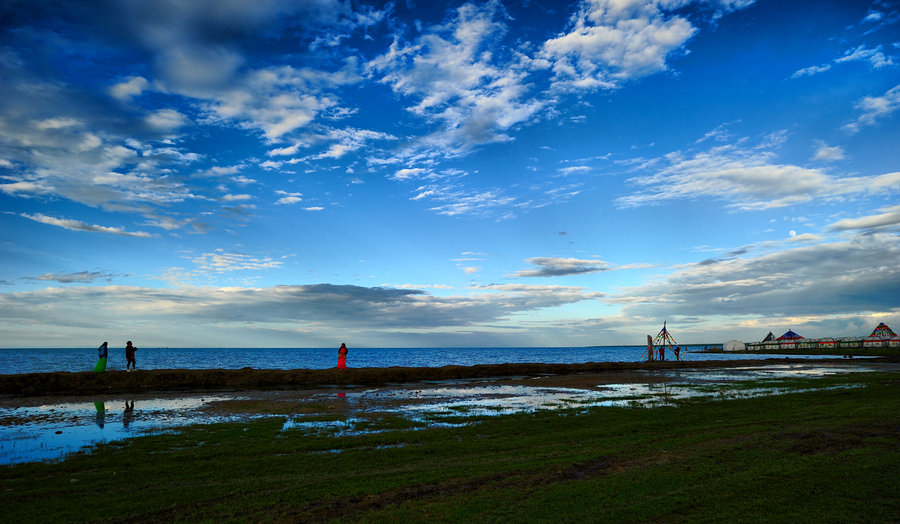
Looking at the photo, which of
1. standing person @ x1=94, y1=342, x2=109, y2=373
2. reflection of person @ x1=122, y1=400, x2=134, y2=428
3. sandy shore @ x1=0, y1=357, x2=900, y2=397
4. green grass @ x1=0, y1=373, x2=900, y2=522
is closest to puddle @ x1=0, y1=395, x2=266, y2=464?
reflection of person @ x1=122, y1=400, x2=134, y2=428

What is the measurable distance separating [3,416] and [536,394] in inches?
1028

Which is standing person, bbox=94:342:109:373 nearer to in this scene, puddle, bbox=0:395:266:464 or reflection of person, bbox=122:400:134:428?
puddle, bbox=0:395:266:464

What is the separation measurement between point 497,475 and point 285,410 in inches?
584

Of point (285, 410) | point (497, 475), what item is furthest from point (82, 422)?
point (497, 475)

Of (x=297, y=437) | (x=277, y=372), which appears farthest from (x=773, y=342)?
(x=297, y=437)

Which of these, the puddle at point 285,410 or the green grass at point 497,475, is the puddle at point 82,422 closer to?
the puddle at point 285,410

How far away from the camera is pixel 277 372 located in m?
37.0

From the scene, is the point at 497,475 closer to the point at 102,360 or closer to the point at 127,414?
the point at 127,414

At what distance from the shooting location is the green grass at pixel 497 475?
290 inches

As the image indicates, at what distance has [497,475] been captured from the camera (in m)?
9.49

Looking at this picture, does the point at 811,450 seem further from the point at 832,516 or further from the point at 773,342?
the point at 773,342

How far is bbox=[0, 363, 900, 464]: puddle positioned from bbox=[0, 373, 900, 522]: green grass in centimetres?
195

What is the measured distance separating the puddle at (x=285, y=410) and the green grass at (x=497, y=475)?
1948 millimetres

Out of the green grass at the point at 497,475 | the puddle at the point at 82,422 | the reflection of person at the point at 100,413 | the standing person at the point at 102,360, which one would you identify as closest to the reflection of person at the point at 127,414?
the puddle at the point at 82,422
